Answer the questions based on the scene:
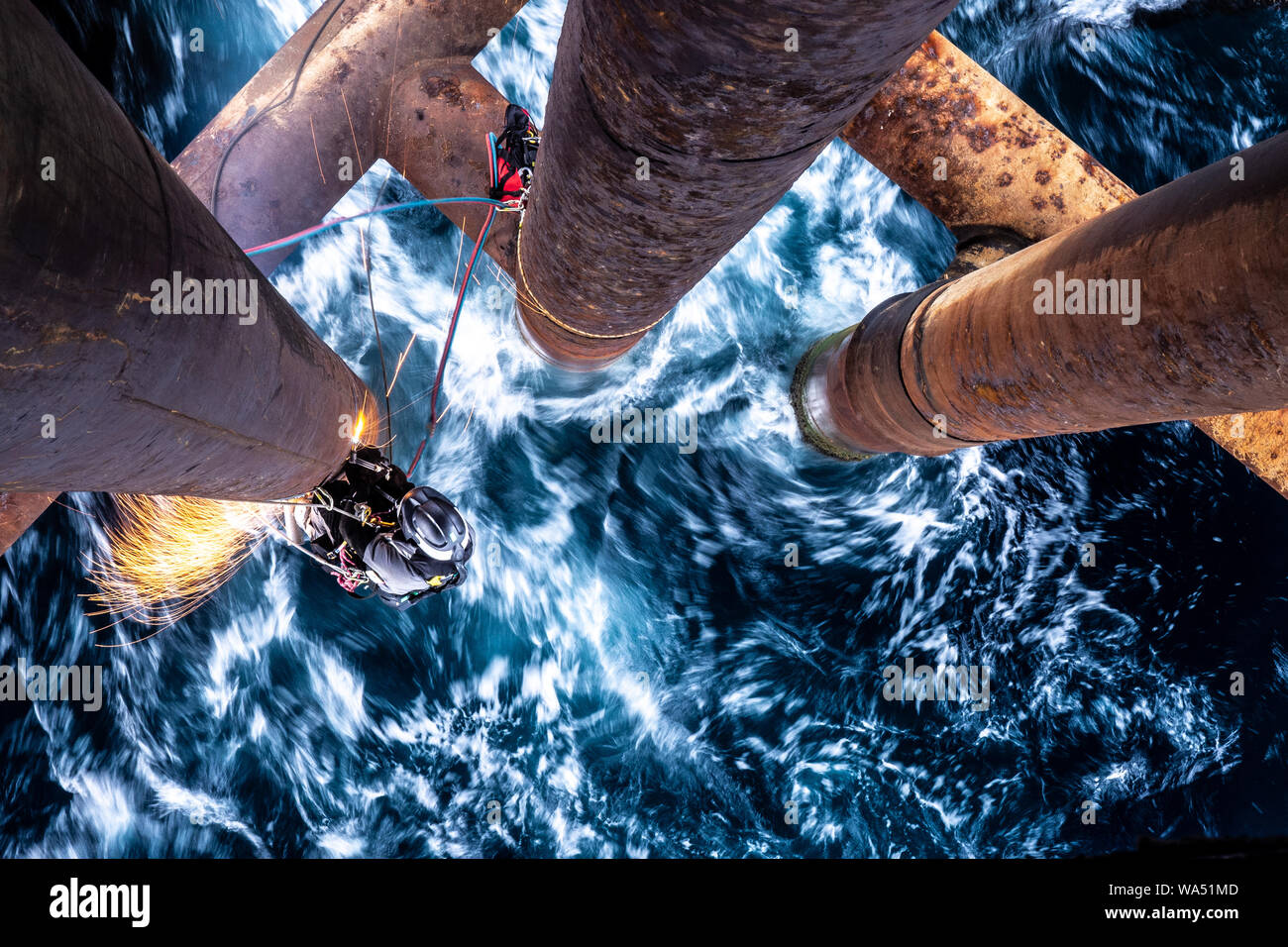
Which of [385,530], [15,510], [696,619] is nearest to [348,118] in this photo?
[385,530]

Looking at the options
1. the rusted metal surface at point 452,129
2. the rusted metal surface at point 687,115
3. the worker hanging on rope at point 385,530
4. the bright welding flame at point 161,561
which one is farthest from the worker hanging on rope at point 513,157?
the bright welding flame at point 161,561

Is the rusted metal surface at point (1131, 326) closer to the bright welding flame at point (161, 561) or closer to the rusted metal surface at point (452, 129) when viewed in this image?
the rusted metal surface at point (452, 129)

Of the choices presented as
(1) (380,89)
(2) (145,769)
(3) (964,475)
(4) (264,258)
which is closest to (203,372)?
(4) (264,258)

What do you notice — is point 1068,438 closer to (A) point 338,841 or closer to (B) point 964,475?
(B) point 964,475

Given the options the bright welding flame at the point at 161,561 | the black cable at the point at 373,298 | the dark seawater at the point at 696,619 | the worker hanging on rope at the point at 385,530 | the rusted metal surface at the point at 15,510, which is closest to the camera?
the worker hanging on rope at the point at 385,530

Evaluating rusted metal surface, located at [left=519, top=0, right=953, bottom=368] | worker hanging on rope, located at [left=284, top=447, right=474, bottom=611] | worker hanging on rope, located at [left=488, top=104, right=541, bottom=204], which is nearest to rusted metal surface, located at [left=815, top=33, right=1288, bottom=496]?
worker hanging on rope, located at [left=488, top=104, right=541, bottom=204]

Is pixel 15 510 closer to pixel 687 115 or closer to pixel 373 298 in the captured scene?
pixel 373 298
